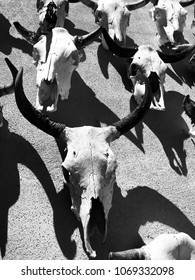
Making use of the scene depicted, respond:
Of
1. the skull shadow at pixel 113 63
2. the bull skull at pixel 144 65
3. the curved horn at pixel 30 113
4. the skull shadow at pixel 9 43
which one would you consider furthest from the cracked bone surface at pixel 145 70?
the curved horn at pixel 30 113

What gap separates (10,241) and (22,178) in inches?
29.7

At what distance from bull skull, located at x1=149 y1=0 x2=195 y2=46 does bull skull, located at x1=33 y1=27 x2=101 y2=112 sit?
177cm

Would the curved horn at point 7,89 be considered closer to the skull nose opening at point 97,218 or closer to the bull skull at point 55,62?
the bull skull at point 55,62

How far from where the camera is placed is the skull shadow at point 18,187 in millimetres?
4559

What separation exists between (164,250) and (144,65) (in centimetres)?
277

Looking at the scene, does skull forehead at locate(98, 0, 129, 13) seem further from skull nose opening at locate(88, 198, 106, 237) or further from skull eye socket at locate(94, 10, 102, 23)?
skull nose opening at locate(88, 198, 106, 237)

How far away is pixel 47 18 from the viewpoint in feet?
21.7

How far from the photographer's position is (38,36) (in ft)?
21.0

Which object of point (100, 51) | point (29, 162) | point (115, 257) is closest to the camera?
point (115, 257)

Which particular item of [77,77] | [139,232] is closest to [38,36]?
[77,77]

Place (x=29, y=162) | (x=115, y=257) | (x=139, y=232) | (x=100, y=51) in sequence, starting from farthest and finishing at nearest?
(x=100, y=51)
(x=29, y=162)
(x=139, y=232)
(x=115, y=257)

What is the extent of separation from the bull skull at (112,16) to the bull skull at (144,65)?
0.54 m

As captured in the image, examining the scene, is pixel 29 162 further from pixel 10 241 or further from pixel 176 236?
pixel 176 236

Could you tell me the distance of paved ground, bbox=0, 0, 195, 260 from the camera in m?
4.60
